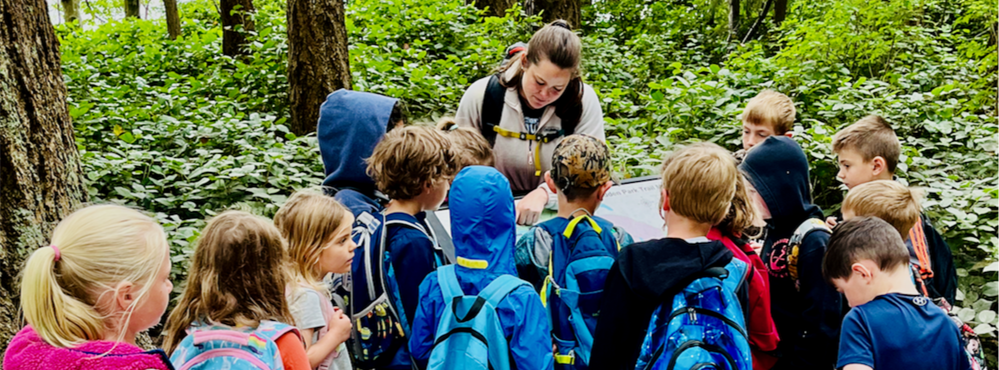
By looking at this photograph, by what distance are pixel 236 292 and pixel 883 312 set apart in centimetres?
233

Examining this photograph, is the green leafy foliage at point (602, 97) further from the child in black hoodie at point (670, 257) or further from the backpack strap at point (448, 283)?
the child in black hoodie at point (670, 257)

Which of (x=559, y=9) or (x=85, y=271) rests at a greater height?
(x=559, y=9)

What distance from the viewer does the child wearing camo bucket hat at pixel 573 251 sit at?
8.54 feet

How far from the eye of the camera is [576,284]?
2596mm

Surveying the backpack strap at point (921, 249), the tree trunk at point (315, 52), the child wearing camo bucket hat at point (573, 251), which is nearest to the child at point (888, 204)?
the backpack strap at point (921, 249)

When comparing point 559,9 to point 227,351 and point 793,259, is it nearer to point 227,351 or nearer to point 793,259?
point 793,259

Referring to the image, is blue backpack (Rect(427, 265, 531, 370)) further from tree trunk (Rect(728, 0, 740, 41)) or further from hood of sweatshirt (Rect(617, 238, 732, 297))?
tree trunk (Rect(728, 0, 740, 41))

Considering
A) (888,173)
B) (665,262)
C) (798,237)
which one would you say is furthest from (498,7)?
(665,262)

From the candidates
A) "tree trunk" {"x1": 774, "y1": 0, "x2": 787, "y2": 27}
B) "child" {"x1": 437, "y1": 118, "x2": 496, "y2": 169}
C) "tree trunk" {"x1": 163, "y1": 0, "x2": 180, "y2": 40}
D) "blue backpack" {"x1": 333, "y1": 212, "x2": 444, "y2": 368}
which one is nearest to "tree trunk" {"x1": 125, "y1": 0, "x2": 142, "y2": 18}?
"tree trunk" {"x1": 163, "y1": 0, "x2": 180, "y2": 40}

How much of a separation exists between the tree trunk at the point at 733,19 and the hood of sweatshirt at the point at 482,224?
339 inches

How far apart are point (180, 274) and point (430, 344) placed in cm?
212

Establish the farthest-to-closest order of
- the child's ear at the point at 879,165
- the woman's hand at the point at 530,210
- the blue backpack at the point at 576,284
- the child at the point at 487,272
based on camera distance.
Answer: the child's ear at the point at 879,165
the woman's hand at the point at 530,210
the blue backpack at the point at 576,284
the child at the point at 487,272

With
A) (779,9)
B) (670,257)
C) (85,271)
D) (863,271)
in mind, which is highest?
(779,9)

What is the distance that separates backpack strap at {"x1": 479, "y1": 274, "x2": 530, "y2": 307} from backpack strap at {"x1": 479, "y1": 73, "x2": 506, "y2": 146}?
142cm
